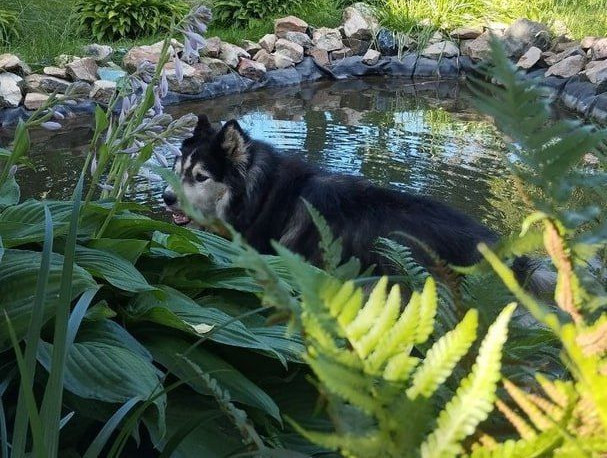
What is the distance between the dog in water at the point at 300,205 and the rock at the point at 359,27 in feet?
27.7

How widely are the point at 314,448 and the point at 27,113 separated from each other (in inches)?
317

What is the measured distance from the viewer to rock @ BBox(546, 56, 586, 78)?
1143 centimetres

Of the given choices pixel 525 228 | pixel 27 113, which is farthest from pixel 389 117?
pixel 525 228

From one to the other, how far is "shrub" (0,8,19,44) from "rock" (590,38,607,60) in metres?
8.45

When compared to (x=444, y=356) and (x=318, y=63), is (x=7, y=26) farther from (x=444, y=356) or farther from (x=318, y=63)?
(x=444, y=356)

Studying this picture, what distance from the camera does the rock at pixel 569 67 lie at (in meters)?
11.4

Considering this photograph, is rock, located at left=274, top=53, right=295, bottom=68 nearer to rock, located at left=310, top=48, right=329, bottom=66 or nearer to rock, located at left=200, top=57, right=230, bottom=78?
rock, located at left=310, top=48, right=329, bottom=66

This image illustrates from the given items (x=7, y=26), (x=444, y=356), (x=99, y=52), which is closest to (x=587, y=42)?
(x=99, y=52)

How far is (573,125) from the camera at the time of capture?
1.83 ft

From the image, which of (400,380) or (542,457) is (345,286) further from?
(542,457)

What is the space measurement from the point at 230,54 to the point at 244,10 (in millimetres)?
2391

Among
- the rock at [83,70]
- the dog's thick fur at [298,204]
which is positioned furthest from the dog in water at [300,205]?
the rock at [83,70]

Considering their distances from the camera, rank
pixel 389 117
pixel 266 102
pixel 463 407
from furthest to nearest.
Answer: pixel 266 102
pixel 389 117
pixel 463 407

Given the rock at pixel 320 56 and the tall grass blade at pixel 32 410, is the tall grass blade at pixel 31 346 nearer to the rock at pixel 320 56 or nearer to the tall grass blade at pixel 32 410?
the tall grass blade at pixel 32 410
